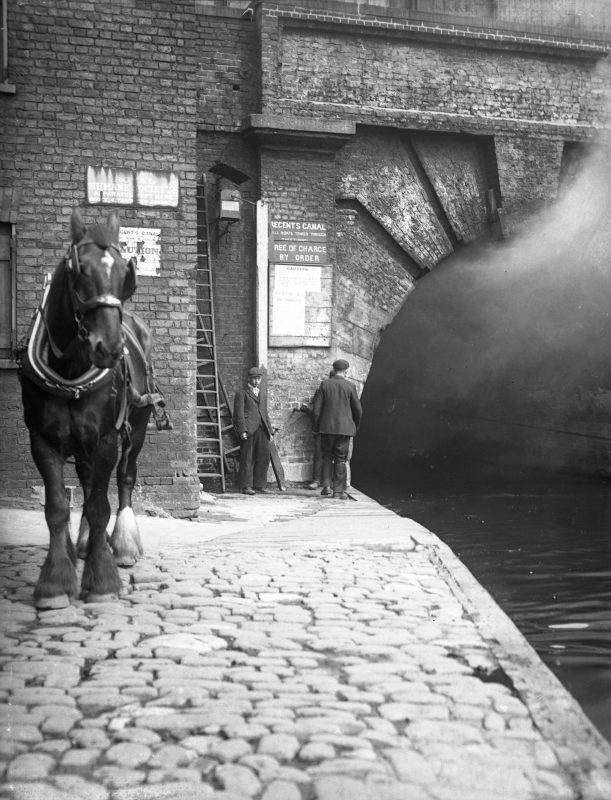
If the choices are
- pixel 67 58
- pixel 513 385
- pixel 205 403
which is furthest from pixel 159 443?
pixel 513 385

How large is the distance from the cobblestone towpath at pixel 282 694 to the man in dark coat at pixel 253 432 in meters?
6.28

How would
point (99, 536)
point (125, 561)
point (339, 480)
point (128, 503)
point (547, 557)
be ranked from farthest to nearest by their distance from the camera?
point (339, 480)
point (547, 557)
point (128, 503)
point (125, 561)
point (99, 536)

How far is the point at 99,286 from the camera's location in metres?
5.26

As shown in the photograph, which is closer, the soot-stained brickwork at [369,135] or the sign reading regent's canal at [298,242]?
the soot-stained brickwork at [369,135]

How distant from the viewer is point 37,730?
3.69m

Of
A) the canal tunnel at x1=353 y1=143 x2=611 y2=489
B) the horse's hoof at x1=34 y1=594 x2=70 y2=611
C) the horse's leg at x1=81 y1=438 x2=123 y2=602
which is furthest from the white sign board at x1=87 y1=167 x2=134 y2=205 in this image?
the horse's hoof at x1=34 y1=594 x2=70 y2=611

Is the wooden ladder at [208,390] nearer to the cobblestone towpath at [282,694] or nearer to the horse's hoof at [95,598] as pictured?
the cobblestone towpath at [282,694]

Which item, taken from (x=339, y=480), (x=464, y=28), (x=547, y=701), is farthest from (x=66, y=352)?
(x=464, y=28)

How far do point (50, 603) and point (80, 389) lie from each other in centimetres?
117

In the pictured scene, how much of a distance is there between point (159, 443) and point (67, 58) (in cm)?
410

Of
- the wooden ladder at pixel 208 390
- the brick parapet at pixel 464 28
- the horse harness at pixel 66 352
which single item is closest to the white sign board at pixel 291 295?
the wooden ladder at pixel 208 390

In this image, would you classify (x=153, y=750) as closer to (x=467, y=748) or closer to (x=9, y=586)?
(x=467, y=748)

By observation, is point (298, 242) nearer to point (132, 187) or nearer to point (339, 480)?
point (339, 480)

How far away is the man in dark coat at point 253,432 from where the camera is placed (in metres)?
13.4
